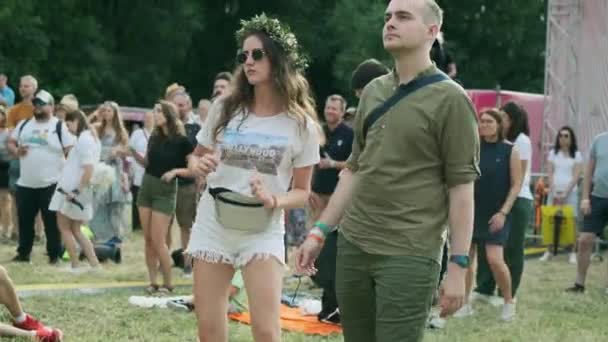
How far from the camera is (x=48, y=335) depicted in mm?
7465

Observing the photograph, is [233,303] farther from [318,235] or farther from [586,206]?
[318,235]

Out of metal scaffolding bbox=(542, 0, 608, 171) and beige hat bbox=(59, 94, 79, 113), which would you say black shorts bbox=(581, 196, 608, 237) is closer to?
beige hat bbox=(59, 94, 79, 113)

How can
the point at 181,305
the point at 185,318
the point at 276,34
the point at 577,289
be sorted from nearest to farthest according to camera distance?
the point at 276,34 < the point at 185,318 < the point at 181,305 < the point at 577,289

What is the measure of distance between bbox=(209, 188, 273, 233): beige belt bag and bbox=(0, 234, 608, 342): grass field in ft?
9.76

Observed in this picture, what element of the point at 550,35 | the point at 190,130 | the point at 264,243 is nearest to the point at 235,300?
the point at 190,130

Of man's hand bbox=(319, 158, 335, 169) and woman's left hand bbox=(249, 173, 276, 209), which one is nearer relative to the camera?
woman's left hand bbox=(249, 173, 276, 209)

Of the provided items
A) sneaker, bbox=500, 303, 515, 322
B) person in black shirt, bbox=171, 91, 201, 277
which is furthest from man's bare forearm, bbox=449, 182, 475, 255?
person in black shirt, bbox=171, 91, 201, 277

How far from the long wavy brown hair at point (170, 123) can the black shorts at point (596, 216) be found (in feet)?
14.4

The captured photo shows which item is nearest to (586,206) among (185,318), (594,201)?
(594,201)

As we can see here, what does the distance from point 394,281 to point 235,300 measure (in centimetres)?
507

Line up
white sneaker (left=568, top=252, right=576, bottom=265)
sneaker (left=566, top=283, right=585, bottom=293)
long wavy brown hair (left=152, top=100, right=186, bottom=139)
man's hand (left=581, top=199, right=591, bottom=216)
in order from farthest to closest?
1. white sneaker (left=568, top=252, right=576, bottom=265)
2. sneaker (left=566, top=283, right=585, bottom=293)
3. man's hand (left=581, top=199, right=591, bottom=216)
4. long wavy brown hair (left=152, top=100, right=186, bottom=139)

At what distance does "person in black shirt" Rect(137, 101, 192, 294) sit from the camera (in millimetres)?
10453

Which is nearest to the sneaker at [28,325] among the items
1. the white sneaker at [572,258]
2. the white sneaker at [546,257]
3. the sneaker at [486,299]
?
the sneaker at [486,299]

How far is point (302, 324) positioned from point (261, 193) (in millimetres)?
4088
